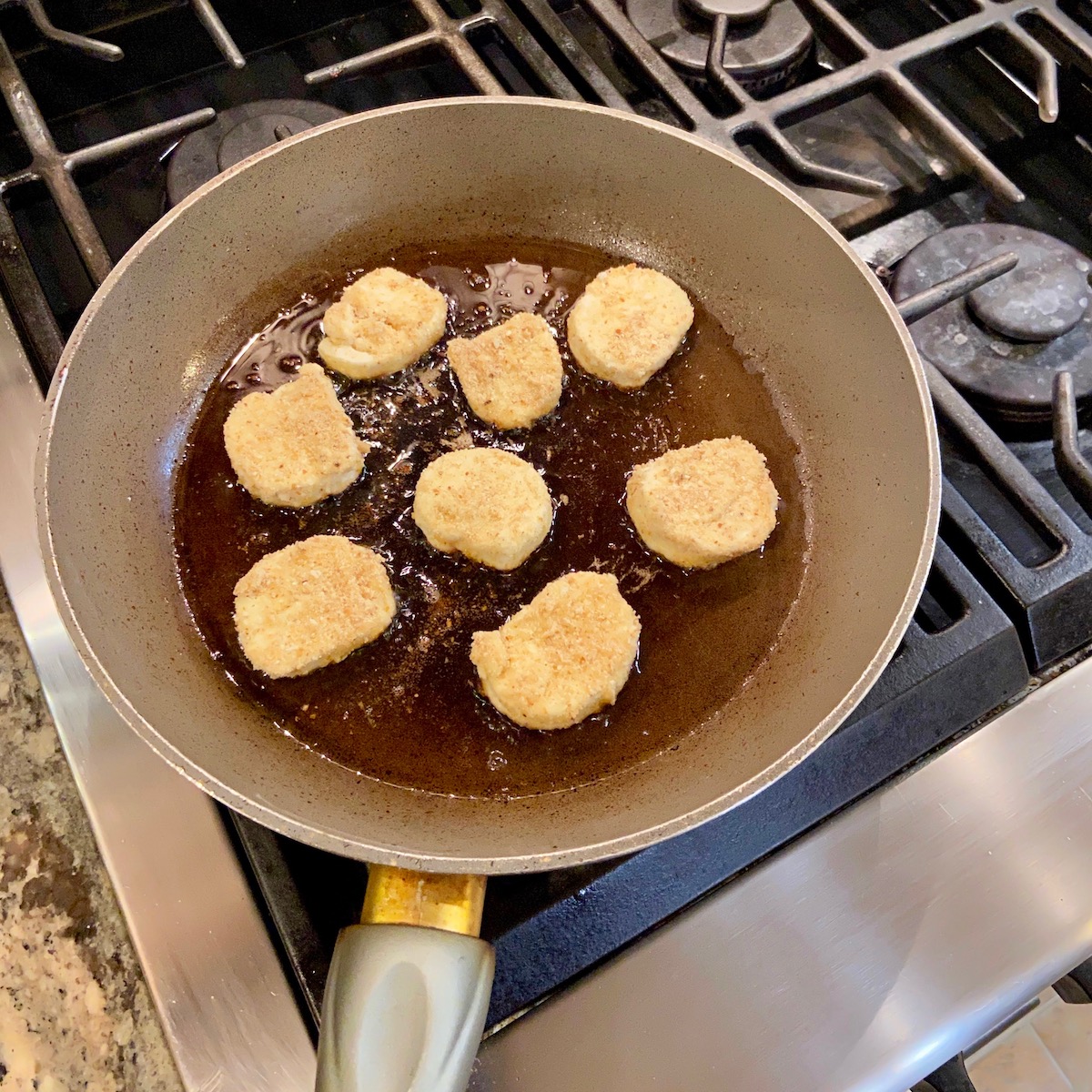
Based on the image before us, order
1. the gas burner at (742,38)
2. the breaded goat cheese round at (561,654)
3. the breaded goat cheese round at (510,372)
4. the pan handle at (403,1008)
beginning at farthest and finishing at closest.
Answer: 1. the gas burner at (742,38)
2. the breaded goat cheese round at (510,372)
3. the breaded goat cheese round at (561,654)
4. the pan handle at (403,1008)

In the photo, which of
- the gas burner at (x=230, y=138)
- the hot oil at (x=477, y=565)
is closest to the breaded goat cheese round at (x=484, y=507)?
the hot oil at (x=477, y=565)

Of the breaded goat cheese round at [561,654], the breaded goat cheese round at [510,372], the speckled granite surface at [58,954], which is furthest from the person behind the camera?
the breaded goat cheese round at [510,372]

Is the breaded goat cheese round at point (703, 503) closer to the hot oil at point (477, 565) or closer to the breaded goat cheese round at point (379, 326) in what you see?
the hot oil at point (477, 565)

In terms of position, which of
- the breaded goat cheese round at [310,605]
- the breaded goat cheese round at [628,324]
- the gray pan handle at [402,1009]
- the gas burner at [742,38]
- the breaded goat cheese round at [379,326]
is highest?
the gas burner at [742,38]

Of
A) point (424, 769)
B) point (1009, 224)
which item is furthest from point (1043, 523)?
point (424, 769)

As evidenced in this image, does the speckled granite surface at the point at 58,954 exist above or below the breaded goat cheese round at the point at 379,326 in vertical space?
below

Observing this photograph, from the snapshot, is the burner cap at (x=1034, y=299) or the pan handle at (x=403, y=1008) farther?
the burner cap at (x=1034, y=299)

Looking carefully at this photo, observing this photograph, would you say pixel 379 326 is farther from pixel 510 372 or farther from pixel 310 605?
pixel 310 605
